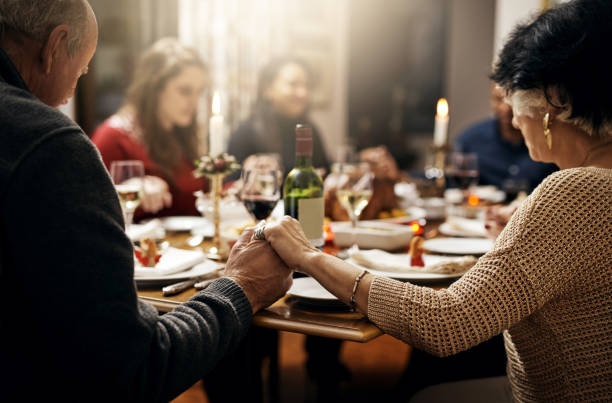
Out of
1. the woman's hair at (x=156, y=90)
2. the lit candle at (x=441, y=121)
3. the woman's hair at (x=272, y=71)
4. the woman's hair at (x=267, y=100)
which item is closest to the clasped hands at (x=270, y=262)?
the lit candle at (x=441, y=121)

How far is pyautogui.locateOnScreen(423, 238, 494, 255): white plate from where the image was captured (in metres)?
1.53

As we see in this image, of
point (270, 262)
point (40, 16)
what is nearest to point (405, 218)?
point (270, 262)

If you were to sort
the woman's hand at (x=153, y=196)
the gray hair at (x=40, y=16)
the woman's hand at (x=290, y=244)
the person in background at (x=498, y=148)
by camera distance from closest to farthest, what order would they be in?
the gray hair at (x=40, y=16), the woman's hand at (x=290, y=244), the woman's hand at (x=153, y=196), the person in background at (x=498, y=148)

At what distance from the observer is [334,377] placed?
2598 mm

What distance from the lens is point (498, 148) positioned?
3.74 m

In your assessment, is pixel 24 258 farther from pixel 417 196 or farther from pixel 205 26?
pixel 205 26

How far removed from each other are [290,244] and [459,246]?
0.70 meters

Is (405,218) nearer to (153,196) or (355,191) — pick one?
(355,191)

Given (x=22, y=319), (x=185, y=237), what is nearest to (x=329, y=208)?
(x=185, y=237)

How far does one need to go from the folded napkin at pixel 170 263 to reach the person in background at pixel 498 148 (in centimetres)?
265

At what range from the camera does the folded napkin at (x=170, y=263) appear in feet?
3.88

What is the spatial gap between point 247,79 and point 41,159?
4631mm

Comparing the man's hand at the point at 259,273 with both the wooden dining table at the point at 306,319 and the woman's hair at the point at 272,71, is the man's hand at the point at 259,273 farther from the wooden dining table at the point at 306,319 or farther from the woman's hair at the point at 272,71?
the woman's hair at the point at 272,71

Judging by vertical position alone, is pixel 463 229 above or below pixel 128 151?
below
